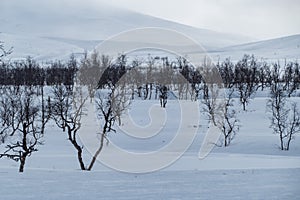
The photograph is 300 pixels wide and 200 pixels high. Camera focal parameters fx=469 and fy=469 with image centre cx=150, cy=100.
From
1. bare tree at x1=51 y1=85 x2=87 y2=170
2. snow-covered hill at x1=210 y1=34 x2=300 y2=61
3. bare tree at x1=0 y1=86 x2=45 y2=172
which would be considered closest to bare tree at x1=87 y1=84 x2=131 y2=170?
bare tree at x1=51 y1=85 x2=87 y2=170

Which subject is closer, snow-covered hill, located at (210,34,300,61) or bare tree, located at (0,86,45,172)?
bare tree, located at (0,86,45,172)

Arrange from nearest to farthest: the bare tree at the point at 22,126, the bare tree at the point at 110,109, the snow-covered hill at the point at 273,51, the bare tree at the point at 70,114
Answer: the bare tree at the point at 70,114
the bare tree at the point at 110,109
the bare tree at the point at 22,126
the snow-covered hill at the point at 273,51

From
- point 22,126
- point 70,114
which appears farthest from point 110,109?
point 22,126

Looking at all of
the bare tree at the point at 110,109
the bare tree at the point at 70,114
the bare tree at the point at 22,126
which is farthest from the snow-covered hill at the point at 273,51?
the bare tree at the point at 70,114

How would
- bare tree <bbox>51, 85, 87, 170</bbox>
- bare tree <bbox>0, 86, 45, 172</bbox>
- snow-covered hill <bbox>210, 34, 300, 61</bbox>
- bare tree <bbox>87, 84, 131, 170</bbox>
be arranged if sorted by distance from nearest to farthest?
bare tree <bbox>51, 85, 87, 170</bbox> → bare tree <bbox>87, 84, 131, 170</bbox> → bare tree <bbox>0, 86, 45, 172</bbox> → snow-covered hill <bbox>210, 34, 300, 61</bbox>

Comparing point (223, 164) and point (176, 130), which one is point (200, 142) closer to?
point (176, 130)

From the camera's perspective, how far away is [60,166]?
92.6 feet

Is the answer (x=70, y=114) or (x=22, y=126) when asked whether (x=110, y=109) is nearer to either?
(x=70, y=114)

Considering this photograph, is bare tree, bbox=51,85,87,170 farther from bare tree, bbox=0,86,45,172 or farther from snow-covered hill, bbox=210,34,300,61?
snow-covered hill, bbox=210,34,300,61

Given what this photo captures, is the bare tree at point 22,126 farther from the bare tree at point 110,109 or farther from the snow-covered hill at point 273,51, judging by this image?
the snow-covered hill at point 273,51

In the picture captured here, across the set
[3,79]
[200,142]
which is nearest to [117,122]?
[200,142]

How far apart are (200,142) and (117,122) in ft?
37.9

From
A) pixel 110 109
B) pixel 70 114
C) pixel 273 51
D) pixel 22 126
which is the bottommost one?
pixel 22 126

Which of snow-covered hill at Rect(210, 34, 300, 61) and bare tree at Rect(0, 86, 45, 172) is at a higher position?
snow-covered hill at Rect(210, 34, 300, 61)
